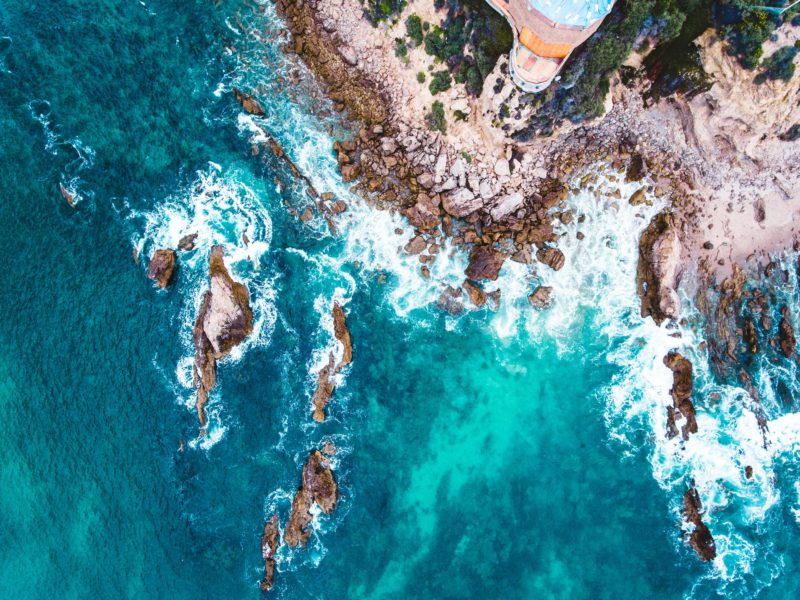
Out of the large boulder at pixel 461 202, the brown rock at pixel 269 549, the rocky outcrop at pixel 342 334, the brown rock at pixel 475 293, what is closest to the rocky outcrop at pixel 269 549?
the brown rock at pixel 269 549

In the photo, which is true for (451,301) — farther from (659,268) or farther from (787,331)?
(787,331)

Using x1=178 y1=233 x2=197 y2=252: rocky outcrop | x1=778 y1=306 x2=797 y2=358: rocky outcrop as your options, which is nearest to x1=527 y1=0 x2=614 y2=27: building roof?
x1=778 y1=306 x2=797 y2=358: rocky outcrop

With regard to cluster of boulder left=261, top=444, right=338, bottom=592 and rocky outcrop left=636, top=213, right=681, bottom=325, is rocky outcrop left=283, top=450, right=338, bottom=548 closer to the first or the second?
cluster of boulder left=261, top=444, right=338, bottom=592

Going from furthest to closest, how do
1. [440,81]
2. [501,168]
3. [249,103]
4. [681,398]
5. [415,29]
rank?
1. [249,103]
2. [501,168]
3. [681,398]
4. [440,81]
5. [415,29]

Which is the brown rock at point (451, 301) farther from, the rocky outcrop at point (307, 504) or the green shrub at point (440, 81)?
the rocky outcrop at point (307, 504)

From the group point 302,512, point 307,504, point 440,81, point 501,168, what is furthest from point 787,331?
point 302,512

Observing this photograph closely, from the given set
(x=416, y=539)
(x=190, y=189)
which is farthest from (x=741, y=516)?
(x=190, y=189)
